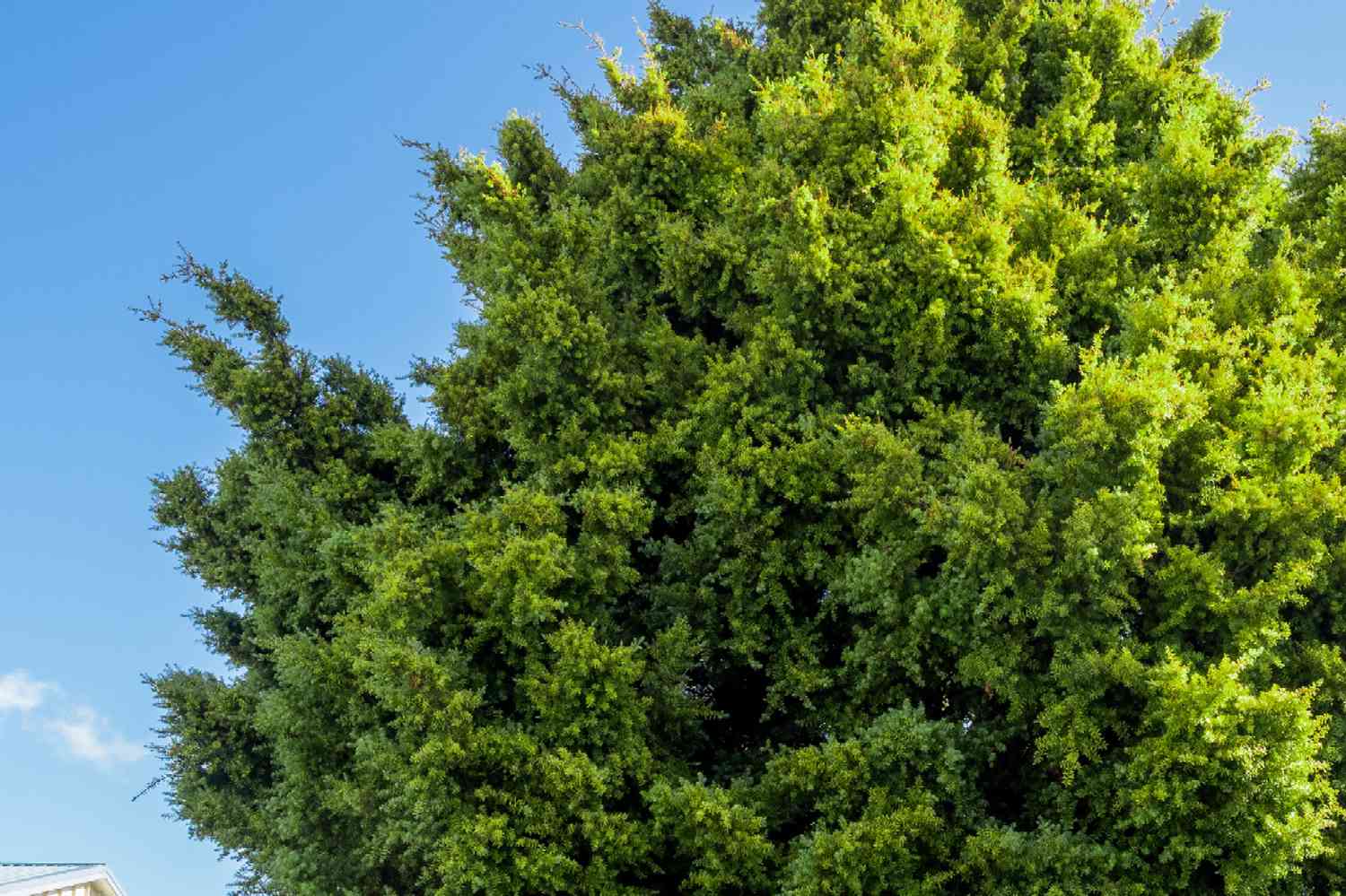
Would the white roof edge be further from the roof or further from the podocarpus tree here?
the podocarpus tree

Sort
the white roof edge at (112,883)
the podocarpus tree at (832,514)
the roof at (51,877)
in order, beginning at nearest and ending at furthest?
the podocarpus tree at (832,514)
the roof at (51,877)
the white roof edge at (112,883)

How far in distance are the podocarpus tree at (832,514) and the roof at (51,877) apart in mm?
1345

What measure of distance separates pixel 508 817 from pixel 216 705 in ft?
19.9

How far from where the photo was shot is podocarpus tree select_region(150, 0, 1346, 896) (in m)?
Answer: 9.32

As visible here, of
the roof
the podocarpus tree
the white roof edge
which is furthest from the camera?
the white roof edge

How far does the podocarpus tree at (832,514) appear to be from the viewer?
30.6 ft

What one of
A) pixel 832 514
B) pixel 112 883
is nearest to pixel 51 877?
pixel 112 883

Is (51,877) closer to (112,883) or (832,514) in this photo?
(112,883)

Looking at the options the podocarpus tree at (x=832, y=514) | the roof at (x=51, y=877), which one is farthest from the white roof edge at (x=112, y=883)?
the podocarpus tree at (x=832, y=514)

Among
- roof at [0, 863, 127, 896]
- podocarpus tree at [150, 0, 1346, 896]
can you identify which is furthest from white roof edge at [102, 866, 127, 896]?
podocarpus tree at [150, 0, 1346, 896]

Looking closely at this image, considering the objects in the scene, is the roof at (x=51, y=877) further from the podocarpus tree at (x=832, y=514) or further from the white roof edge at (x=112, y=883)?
the podocarpus tree at (x=832, y=514)

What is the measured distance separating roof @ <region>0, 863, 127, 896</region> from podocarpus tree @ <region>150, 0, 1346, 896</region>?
4.41ft

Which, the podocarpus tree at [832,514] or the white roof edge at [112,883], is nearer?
the podocarpus tree at [832,514]

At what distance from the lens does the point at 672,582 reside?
11828mm
